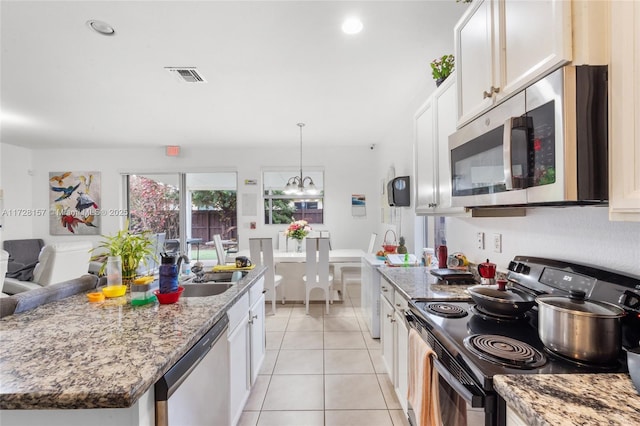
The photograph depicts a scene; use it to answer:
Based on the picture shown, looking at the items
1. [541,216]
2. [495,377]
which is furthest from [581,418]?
[541,216]

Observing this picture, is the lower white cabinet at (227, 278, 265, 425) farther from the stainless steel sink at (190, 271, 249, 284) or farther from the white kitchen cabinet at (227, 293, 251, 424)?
the stainless steel sink at (190, 271, 249, 284)

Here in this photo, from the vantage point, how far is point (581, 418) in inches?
24.2

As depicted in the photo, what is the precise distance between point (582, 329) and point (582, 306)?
0.08 metres

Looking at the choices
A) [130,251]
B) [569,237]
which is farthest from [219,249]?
[569,237]

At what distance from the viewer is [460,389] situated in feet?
3.03

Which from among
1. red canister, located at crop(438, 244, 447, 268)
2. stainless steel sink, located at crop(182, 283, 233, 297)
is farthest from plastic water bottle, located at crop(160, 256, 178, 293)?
red canister, located at crop(438, 244, 447, 268)

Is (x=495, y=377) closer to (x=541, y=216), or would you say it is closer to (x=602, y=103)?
(x=602, y=103)

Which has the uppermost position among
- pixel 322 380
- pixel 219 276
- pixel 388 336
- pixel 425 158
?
pixel 425 158

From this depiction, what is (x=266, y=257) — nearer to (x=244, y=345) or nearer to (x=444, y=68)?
(x=244, y=345)

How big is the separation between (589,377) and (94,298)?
6.75ft

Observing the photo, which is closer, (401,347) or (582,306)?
(582,306)

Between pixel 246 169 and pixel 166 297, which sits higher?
pixel 246 169

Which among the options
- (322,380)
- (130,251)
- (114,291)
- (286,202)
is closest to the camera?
(114,291)

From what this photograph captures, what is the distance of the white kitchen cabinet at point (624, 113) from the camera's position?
73 centimetres
